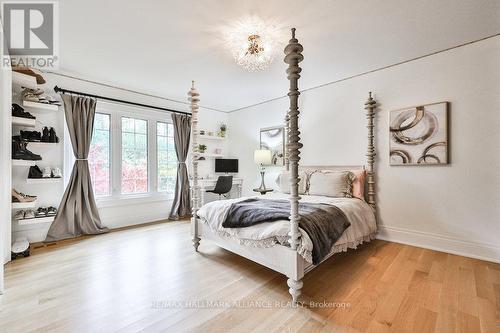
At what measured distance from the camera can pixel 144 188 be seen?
13.6 ft

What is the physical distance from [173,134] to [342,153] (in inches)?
131

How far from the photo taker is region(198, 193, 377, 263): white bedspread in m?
1.81

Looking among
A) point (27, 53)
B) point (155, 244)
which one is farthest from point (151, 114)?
point (155, 244)

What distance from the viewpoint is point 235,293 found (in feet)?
5.99

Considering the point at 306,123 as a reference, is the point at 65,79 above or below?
above

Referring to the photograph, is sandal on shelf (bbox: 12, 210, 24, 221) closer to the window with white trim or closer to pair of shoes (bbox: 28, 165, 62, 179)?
pair of shoes (bbox: 28, 165, 62, 179)

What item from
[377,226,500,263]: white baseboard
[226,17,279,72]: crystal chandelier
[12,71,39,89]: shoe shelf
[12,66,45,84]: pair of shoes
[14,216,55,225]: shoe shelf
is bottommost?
[377,226,500,263]: white baseboard

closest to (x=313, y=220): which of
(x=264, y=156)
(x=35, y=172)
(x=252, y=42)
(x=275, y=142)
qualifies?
(x=252, y=42)

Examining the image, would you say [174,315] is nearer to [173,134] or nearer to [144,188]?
[144,188]

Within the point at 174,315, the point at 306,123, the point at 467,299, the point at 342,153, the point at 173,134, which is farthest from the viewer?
the point at 173,134

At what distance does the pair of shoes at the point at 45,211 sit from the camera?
9.56 ft

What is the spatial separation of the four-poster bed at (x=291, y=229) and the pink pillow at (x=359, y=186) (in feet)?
0.39

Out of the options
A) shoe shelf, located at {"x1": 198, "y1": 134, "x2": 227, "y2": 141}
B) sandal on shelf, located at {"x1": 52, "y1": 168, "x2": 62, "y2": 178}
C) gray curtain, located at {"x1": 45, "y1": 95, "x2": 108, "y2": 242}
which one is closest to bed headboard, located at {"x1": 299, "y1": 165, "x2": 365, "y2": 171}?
shoe shelf, located at {"x1": 198, "y1": 134, "x2": 227, "y2": 141}

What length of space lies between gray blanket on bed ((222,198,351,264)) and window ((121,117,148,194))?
2.53m
